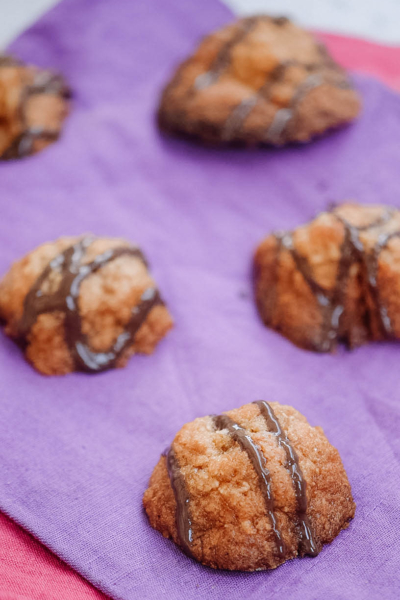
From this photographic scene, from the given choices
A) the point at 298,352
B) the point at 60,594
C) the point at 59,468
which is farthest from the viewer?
the point at 298,352

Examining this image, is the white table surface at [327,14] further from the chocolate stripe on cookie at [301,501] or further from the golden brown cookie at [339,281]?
the chocolate stripe on cookie at [301,501]

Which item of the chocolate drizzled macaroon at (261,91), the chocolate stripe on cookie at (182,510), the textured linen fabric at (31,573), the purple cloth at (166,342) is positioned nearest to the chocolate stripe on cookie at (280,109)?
the chocolate drizzled macaroon at (261,91)

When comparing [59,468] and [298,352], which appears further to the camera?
[298,352]

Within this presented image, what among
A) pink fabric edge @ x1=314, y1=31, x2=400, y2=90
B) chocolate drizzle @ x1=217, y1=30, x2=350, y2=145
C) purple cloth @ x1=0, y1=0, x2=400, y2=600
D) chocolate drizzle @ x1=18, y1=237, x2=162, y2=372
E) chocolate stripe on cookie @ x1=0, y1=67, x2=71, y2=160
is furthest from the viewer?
pink fabric edge @ x1=314, y1=31, x2=400, y2=90

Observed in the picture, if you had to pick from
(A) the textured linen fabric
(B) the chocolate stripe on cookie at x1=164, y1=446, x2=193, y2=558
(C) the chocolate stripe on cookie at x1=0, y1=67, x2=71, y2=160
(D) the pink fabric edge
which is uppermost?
(C) the chocolate stripe on cookie at x1=0, y1=67, x2=71, y2=160

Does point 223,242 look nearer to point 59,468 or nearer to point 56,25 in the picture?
point 59,468

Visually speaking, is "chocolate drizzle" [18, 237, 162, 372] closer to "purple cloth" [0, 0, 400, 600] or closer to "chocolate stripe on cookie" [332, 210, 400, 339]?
"purple cloth" [0, 0, 400, 600]

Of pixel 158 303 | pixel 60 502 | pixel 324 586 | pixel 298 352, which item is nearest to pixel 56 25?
pixel 158 303

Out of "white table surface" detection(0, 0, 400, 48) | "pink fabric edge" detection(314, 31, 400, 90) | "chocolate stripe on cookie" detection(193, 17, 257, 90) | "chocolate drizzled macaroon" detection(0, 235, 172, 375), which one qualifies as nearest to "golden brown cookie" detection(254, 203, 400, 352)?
"chocolate drizzled macaroon" detection(0, 235, 172, 375)
